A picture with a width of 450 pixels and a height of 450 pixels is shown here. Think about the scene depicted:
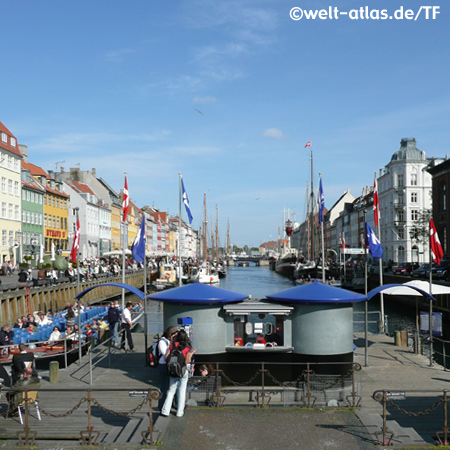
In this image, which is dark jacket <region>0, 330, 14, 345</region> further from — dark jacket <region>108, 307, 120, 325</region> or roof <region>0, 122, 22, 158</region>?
roof <region>0, 122, 22, 158</region>

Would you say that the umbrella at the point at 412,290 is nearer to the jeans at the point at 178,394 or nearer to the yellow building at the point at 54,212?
the jeans at the point at 178,394

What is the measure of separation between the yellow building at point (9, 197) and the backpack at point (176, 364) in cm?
5854

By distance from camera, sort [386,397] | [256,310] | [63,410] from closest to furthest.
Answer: [386,397] < [63,410] < [256,310]

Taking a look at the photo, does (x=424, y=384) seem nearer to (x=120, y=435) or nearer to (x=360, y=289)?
(x=120, y=435)

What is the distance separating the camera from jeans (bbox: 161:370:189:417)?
39.2ft

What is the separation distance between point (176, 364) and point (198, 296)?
324 centimetres

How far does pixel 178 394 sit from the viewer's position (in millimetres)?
12180

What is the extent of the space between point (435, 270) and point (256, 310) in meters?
47.1

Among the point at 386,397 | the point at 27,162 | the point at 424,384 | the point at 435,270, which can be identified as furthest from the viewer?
the point at 27,162

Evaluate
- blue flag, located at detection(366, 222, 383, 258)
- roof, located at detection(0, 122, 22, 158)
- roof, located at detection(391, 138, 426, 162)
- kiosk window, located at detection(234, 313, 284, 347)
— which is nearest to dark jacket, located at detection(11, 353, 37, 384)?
kiosk window, located at detection(234, 313, 284, 347)

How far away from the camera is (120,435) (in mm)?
10867

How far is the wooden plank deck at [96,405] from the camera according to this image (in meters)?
11.3

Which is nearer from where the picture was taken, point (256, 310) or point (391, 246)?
point (256, 310)

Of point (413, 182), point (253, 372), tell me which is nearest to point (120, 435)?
point (253, 372)
